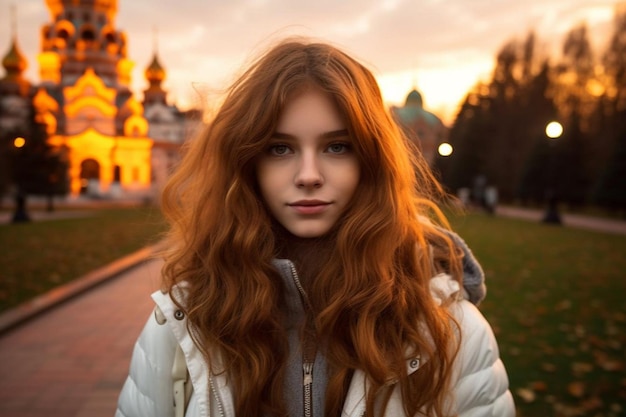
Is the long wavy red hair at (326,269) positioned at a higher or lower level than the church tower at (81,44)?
lower

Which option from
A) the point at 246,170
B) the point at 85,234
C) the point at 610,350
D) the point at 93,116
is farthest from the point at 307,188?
the point at 93,116

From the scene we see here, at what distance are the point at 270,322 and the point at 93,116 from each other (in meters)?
52.3

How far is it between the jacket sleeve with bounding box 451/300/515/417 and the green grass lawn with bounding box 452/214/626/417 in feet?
2.76

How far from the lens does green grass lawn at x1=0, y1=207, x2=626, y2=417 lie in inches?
170

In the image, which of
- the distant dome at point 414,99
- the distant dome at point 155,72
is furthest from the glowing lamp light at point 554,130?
the distant dome at point 414,99

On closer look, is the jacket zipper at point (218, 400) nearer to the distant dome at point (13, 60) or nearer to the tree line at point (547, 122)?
the tree line at point (547, 122)

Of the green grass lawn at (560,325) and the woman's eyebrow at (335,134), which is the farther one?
the green grass lawn at (560,325)

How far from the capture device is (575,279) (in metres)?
9.14

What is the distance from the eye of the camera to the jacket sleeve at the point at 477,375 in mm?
1574

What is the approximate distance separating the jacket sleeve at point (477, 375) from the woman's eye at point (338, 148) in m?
0.60

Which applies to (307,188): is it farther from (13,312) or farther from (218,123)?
(13,312)

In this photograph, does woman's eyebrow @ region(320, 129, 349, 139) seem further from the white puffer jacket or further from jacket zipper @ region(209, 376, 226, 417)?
jacket zipper @ region(209, 376, 226, 417)

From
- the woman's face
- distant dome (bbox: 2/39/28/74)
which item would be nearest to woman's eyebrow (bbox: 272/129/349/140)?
the woman's face

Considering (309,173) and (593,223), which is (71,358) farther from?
(593,223)
